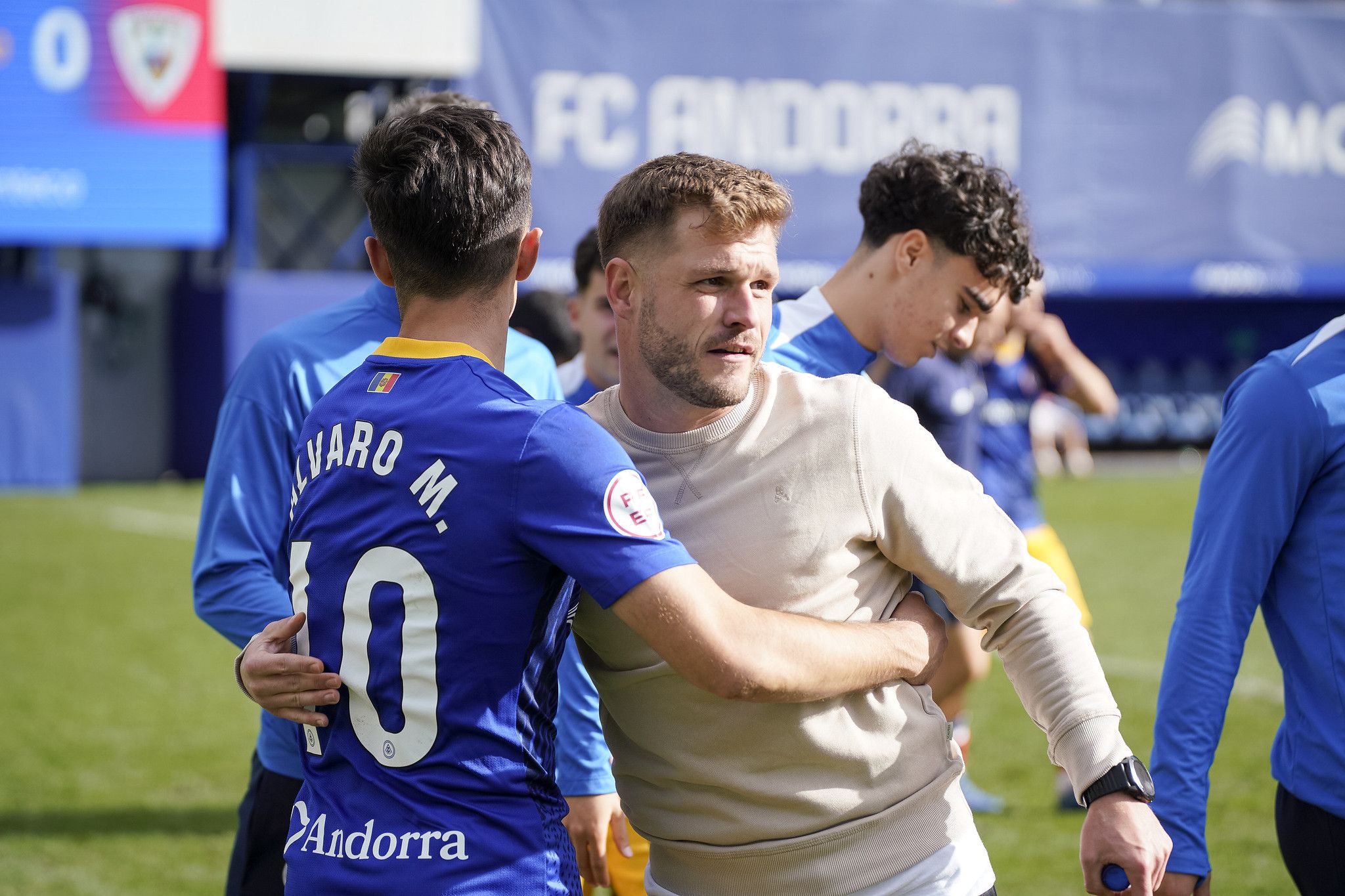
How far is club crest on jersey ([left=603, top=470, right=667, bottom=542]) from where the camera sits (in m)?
1.73

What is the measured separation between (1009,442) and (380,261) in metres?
4.69

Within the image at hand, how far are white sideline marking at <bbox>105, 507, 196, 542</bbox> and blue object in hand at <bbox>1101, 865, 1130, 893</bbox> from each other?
13.0 meters

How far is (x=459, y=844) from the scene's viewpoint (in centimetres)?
175

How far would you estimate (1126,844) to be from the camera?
6.42ft

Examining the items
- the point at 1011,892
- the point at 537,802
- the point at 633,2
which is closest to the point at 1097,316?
the point at 633,2

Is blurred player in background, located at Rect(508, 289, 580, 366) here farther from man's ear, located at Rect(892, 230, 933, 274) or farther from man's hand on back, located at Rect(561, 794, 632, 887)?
man's hand on back, located at Rect(561, 794, 632, 887)

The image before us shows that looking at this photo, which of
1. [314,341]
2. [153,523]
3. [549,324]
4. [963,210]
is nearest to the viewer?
[314,341]

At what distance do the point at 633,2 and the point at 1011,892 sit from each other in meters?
15.0

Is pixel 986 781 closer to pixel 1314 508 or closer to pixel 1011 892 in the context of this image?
pixel 1011 892

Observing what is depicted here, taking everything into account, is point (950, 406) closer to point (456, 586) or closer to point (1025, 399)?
point (1025, 399)

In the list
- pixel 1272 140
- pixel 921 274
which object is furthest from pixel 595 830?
pixel 1272 140

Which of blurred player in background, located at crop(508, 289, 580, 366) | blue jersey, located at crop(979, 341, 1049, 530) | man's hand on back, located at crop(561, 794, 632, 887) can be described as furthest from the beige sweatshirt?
blue jersey, located at crop(979, 341, 1049, 530)

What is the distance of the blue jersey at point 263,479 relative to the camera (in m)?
2.63

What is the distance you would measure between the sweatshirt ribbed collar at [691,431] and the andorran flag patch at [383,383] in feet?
1.38
